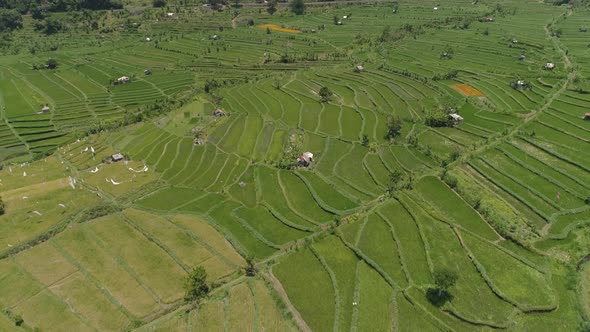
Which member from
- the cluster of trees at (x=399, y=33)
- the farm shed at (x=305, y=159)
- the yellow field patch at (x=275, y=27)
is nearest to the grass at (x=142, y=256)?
the farm shed at (x=305, y=159)

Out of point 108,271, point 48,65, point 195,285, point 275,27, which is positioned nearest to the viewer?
point 195,285

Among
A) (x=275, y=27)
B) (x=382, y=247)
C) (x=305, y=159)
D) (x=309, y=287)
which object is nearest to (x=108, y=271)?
(x=309, y=287)

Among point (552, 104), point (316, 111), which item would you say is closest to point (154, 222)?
point (316, 111)

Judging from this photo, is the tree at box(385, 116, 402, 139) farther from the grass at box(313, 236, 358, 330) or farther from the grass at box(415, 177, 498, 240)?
the grass at box(313, 236, 358, 330)

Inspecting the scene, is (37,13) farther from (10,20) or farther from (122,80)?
(122,80)

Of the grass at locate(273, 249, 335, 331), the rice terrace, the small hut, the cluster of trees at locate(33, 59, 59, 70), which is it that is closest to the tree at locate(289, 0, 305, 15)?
the rice terrace
